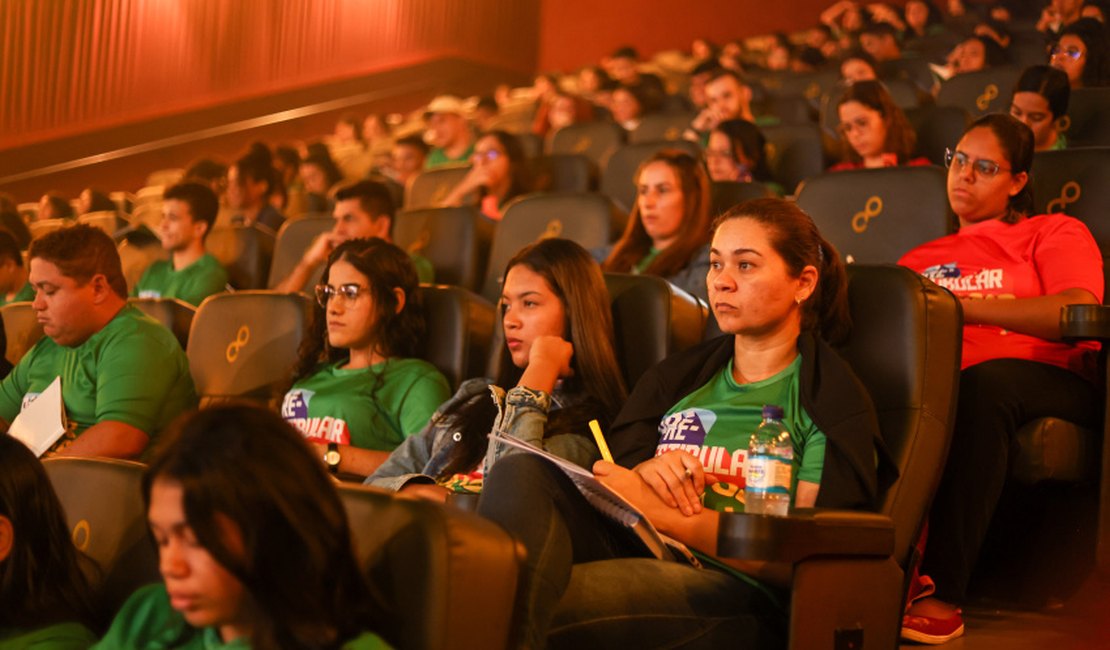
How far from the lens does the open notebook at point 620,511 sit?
5.68 ft

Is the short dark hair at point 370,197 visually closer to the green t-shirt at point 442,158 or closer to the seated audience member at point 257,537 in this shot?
the green t-shirt at point 442,158

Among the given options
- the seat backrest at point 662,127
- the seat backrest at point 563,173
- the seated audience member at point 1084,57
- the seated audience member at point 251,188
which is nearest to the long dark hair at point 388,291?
the seat backrest at point 563,173

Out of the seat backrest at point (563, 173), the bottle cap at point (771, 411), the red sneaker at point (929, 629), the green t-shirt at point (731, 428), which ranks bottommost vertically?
the red sneaker at point (929, 629)

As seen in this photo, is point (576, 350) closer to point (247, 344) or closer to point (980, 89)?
point (247, 344)

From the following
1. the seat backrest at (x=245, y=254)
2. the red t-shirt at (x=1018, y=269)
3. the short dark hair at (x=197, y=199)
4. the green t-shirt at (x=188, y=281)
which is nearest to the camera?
the red t-shirt at (x=1018, y=269)

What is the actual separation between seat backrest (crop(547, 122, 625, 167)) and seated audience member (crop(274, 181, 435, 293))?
1.84 metres

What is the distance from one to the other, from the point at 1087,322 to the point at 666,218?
1442 mm

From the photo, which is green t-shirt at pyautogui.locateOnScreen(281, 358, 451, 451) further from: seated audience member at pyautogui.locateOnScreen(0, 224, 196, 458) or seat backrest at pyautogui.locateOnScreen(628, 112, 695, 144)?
seat backrest at pyautogui.locateOnScreen(628, 112, 695, 144)

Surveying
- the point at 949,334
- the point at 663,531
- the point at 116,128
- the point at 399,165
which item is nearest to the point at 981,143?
the point at 949,334

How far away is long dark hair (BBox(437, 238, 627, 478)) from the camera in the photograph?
2.27m

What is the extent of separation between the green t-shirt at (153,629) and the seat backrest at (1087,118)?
10.8 feet

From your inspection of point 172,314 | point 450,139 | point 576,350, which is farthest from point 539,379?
point 450,139

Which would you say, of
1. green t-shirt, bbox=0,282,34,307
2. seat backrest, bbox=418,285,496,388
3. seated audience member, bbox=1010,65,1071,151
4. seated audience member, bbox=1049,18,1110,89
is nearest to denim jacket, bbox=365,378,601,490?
seat backrest, bbox=418,285,496,388

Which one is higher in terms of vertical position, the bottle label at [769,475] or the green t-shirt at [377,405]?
the bottle label at [769,475]
